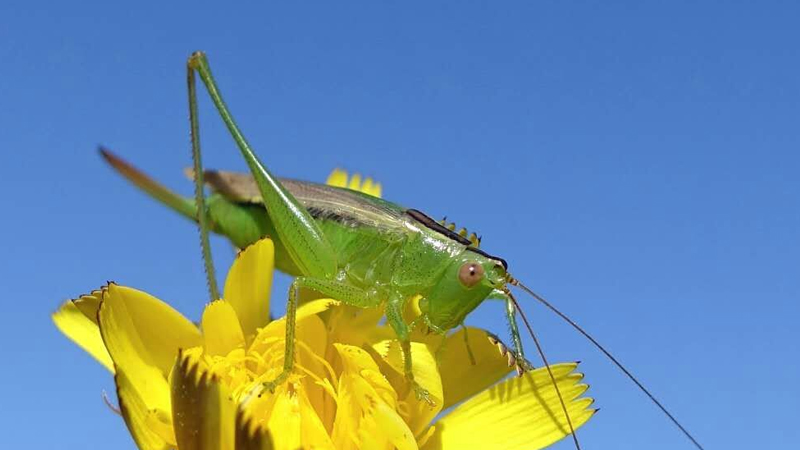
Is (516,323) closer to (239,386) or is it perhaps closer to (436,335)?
(436,335)

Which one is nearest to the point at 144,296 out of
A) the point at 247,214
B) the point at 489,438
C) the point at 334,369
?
the point at 334,369

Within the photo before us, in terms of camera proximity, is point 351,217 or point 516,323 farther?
point 351,217

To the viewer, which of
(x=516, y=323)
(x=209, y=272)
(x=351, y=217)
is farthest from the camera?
(x=351, y=217)

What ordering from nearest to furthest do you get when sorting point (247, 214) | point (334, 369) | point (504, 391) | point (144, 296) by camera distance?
1. point (144, 296)
2. point (334, 369)
3. point (504, 391)
4. point (247, 214)

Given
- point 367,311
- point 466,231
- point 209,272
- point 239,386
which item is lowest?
point 239,386

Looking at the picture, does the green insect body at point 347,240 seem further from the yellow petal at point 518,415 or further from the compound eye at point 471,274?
the yellow petal at point 518,415

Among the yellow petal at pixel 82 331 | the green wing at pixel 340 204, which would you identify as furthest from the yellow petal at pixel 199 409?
the green wing at pixel 340 204
